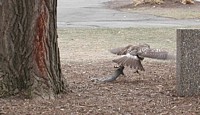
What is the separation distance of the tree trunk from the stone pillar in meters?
1.35

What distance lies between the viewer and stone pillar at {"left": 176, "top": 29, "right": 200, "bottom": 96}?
21.3 feet

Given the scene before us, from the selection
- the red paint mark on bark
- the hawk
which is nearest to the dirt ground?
the hawk

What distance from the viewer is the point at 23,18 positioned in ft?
21.0

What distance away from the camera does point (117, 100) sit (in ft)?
21.6

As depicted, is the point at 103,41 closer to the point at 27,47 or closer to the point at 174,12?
the point at 27,47

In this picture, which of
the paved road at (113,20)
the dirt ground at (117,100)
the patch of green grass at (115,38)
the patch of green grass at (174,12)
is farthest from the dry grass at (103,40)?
the patch of green grass at (174,12)

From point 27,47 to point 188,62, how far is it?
173 cm

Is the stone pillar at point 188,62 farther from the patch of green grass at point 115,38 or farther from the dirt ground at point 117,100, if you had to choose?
the patch of green grass at point 115,38

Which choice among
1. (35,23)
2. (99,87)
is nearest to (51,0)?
(35,23)

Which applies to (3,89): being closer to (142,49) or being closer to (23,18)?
(23,18)

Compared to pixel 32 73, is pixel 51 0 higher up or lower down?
higher up

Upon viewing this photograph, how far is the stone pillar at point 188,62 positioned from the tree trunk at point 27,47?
135cm

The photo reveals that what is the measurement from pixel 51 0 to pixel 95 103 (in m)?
1.18

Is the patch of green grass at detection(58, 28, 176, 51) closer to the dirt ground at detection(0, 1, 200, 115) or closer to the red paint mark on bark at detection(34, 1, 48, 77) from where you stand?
the dirt ground at detection(0, 1, 200, 115)
